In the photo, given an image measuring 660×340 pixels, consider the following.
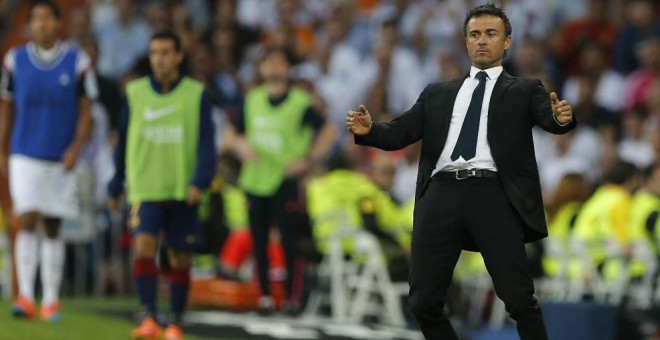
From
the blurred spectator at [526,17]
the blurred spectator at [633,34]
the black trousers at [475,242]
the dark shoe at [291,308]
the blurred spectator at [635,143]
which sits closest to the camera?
the black trousers at [475,242]

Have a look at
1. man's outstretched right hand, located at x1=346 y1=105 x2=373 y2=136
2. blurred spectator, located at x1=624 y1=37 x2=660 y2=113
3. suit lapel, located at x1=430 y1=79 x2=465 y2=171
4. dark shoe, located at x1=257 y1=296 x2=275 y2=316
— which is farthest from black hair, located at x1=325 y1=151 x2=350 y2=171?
man's outstretched right hand, located at x1=346 y1=105 x2=373 y2=136

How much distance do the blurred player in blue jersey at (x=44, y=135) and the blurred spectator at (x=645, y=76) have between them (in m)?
6.93

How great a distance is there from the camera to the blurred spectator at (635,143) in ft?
53.6

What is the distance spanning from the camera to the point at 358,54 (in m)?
19.6

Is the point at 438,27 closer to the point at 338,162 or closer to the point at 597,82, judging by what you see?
the point at 597,82

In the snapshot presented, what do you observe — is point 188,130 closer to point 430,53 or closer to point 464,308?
point 464,308

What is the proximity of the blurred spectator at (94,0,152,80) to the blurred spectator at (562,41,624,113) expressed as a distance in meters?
5.61

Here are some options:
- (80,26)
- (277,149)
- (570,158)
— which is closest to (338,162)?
(277,149)

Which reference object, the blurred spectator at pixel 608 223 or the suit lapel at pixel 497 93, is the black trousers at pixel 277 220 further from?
the suit lapel at pixel 497 93

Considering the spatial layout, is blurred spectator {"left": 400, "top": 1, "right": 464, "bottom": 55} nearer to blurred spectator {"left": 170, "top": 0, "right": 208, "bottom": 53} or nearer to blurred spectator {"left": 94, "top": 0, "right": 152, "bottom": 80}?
blurred spectator {"left": 170, "top": 0, "right": 208, "bottom": 53}

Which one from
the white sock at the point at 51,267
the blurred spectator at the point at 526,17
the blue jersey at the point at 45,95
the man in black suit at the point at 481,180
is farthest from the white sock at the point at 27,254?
the blurred spectator at the point at 526,17

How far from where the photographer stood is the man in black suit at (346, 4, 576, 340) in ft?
27.2

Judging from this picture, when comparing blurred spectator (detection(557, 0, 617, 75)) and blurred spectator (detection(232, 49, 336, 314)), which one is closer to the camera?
blurred spectator (detection(232, 49, 336, 314))

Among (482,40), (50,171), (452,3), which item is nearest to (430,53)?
(452,3)
